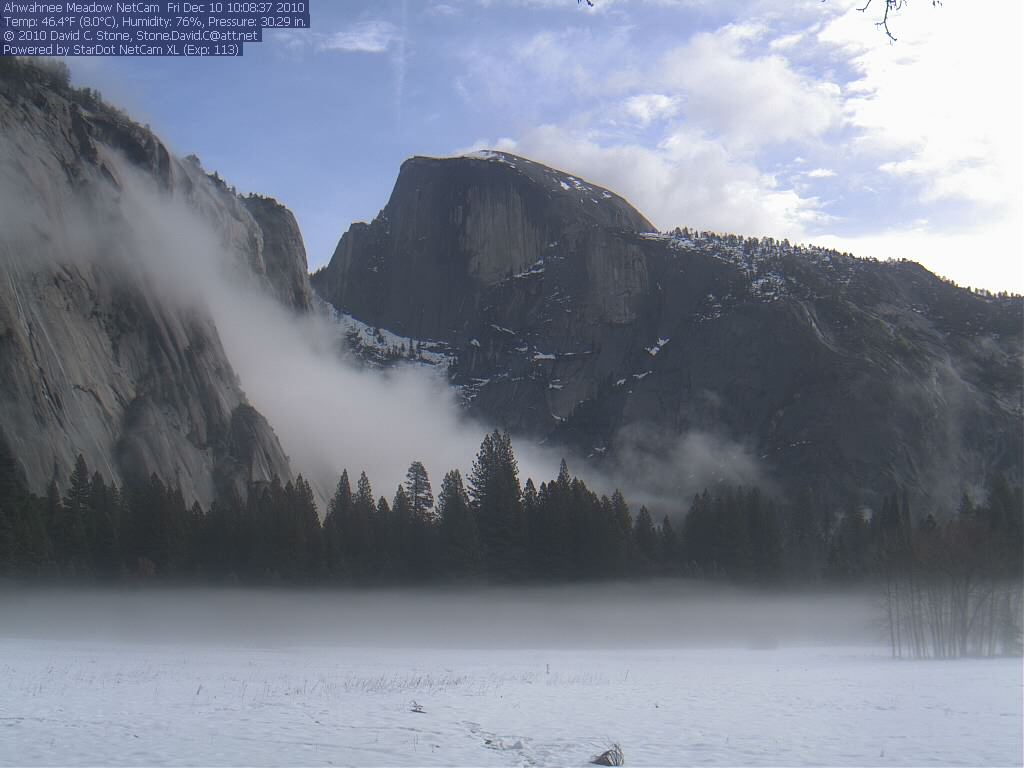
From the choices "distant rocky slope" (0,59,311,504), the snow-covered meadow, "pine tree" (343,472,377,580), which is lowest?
the snow-covered meadow

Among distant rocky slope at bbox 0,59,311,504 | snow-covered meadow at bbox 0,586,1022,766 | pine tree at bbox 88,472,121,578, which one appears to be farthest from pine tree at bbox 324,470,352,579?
distant rocky slope at bbox 0,59,311,504

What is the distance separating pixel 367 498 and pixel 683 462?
109003 mm

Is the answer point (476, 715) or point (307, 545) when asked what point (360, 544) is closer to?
point (307, 545)

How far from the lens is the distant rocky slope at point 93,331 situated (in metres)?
82.2

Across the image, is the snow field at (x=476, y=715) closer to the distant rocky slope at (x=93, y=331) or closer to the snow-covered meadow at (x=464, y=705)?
the snow-covered meadow at (x=464, y=705)

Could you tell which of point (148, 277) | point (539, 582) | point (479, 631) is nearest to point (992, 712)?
point (479, 631)

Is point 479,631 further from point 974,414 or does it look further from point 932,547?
point 974,414

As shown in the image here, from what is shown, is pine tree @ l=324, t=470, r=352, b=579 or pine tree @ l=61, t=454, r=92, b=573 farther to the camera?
pine tree @ l=324, t=470, r=352, b=579

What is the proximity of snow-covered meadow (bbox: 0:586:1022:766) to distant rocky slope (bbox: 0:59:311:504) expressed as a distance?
2820 centimetres

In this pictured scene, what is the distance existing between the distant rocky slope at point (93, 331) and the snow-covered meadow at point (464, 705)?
1110 inches

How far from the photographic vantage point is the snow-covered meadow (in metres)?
17.2

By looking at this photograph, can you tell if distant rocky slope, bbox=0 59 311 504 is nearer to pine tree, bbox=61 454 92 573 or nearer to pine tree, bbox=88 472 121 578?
pine tree, bbox=61 454 92 573

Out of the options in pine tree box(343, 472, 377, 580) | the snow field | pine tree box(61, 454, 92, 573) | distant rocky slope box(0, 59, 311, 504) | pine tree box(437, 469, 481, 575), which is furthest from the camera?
distant rocky slope box(0, 59, 311, 504)

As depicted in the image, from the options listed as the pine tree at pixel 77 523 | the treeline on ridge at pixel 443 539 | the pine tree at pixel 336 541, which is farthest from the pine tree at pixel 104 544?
the pine tree at pixel 336 541
